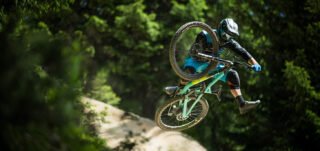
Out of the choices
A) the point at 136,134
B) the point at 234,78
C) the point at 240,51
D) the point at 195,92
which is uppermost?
the point at 240,51

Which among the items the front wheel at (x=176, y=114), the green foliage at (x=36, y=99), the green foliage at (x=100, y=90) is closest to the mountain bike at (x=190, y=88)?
the front wheel at (x=176, y=114)

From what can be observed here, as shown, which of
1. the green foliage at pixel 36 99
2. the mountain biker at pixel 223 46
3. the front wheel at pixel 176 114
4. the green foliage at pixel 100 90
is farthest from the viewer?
the green foliage at pixel 100 90

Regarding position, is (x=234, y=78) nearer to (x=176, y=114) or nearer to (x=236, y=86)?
(x=236, y=86)

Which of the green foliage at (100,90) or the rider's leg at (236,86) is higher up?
the rider's leg at (236,86)

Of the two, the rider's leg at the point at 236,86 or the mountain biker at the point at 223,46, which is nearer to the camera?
the mountain biker at the point at 223,46

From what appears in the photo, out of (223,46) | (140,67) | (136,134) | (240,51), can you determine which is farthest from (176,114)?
(140,67)

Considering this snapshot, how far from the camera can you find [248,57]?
18.0 feet

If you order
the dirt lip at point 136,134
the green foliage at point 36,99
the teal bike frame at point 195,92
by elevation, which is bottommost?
the dirt lip at point 136,134

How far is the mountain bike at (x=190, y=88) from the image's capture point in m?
5.20

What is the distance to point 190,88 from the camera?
6.05 m

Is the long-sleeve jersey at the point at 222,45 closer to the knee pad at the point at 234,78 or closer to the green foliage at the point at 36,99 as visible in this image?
the knee pad at the point at 234,78

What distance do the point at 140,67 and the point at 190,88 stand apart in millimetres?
8989

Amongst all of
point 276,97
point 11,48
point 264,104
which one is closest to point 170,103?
point 11,48

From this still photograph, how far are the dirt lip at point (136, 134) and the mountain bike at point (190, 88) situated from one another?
2.52 metres
